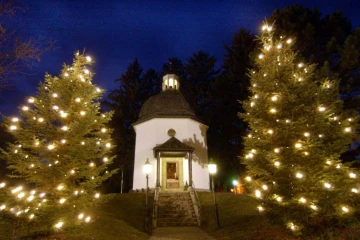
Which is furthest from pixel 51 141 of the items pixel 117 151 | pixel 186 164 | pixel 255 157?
pixel 117 151

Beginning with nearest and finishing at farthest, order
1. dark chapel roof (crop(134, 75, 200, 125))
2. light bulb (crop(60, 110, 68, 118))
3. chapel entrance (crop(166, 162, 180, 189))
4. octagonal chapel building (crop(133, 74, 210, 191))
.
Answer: light bulb (crop(60, 110, 68, 118)), octagonal chapel building (crop(133, 74, 210, 191)), chapel entrance (crop(166, 162, 180, 189)), dark chapel roof (crop(134, 75, 200, 125))

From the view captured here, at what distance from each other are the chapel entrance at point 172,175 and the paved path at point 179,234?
758 cm

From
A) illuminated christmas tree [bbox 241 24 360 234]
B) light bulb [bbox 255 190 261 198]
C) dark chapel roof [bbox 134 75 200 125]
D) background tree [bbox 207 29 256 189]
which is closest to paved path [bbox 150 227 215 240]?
light bulb [bbox 255 190 261 198]

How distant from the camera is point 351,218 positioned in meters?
8.23

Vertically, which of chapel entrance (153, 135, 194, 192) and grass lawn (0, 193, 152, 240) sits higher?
chapel entrance (153, 135, 194, 192)

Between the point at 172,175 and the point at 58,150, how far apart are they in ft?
40.7

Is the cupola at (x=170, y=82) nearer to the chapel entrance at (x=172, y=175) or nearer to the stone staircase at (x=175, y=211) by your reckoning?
the chapel entrance at (x=172, y=175)

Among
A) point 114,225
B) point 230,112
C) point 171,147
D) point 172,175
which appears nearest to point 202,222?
point 114,225

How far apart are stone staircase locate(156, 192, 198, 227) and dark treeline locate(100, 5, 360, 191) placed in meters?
6.72

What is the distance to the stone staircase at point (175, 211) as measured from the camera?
13.7m

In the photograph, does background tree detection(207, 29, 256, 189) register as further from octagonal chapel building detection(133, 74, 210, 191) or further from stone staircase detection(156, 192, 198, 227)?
stone staircase detection(156, 192, 198, 227)

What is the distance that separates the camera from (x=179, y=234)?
448 inches

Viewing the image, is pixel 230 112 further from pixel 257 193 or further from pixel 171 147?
pixel 257 193

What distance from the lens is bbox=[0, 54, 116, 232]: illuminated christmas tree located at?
838 centimetres
